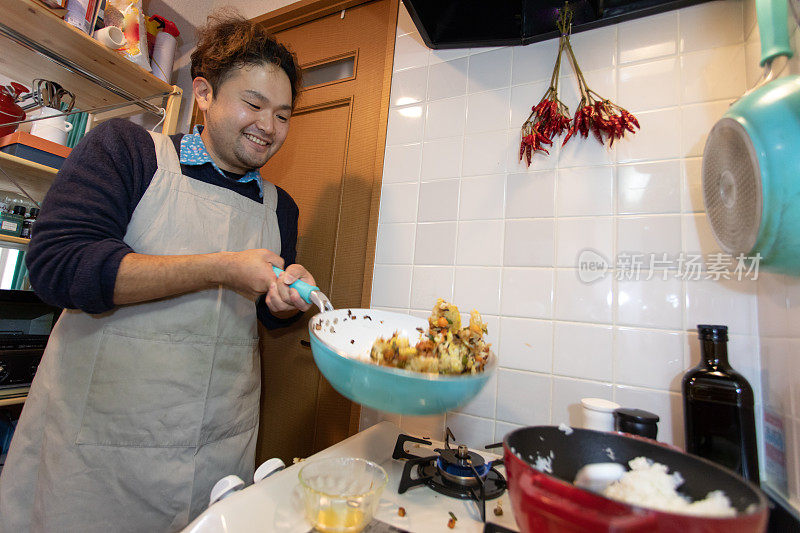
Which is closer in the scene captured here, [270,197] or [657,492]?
[657,492]

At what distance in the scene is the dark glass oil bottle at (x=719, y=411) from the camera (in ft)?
2.15

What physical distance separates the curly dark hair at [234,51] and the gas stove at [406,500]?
98 cm

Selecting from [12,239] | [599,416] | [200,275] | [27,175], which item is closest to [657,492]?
[599,416]

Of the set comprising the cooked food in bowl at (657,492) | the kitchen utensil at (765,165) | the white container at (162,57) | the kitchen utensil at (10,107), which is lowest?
the cooked food in bowl at (657,492)

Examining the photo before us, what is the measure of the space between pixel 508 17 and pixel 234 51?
731 mm

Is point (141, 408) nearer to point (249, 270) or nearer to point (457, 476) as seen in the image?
point (249, 270)

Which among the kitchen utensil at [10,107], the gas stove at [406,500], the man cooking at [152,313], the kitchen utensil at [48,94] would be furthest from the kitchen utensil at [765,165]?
the kitchen utensil at [10,107]

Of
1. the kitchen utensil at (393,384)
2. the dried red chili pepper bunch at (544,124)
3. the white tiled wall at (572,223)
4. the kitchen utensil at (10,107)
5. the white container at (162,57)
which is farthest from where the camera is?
the white container at (162,57)

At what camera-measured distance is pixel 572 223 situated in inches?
37.8

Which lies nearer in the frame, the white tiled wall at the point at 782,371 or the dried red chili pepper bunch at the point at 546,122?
the white tiled wall at the point at 782,371

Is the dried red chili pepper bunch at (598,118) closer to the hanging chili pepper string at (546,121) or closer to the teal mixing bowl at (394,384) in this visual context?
the hanging chili pepper string at (546,121)

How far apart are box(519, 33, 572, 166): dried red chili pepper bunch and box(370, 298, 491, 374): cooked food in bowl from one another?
0.54 metres

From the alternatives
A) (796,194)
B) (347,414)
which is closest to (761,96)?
(796,194)

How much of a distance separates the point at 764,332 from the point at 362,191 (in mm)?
1067
